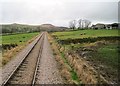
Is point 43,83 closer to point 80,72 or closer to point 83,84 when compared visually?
point 83,84

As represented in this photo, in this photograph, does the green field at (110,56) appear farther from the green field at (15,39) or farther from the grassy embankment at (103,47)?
the green field at (15,39)

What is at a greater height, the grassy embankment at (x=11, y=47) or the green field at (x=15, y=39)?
the grassy embankment at (x=11, y=47)

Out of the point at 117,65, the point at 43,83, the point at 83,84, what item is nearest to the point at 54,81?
the point at 43,83

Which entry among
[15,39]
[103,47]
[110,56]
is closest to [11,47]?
[103,47]

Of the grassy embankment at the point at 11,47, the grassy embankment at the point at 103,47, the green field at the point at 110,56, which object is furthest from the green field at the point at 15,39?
the green field at the point at 110,56

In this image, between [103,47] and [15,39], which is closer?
[103,47]

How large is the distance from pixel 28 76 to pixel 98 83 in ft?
16.3

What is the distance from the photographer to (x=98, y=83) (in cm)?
1392

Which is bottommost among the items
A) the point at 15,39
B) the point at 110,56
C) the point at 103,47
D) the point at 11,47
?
the point at 15,39

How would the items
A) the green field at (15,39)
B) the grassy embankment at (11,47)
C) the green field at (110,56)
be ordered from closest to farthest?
the green field at (110,56) < the grassy embankment at (11,47) < the green field at (15,39)

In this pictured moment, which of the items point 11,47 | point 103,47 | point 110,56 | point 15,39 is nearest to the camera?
point 110,56

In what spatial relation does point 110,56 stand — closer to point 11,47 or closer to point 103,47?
point 103,47

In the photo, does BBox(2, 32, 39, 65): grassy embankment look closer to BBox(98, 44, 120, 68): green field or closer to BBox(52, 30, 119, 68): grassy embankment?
BBox(52, 30, 119, 68): grassy embankment

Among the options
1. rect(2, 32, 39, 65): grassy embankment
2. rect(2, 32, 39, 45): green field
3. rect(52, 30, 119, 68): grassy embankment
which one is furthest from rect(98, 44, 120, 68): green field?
rect(2, 32, 39, 45): green field
